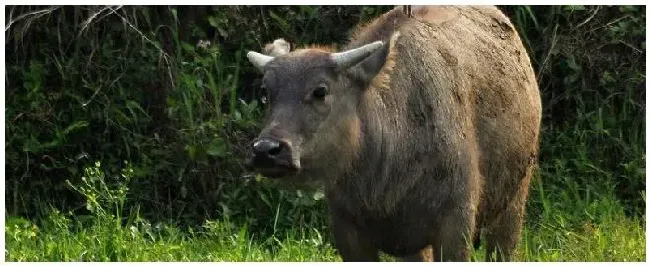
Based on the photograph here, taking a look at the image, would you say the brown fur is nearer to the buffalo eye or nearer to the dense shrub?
the buffalo eye

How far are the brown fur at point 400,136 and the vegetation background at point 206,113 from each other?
5.70 ft

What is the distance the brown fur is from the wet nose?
0.67 feet

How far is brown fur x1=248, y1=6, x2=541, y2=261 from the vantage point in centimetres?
718

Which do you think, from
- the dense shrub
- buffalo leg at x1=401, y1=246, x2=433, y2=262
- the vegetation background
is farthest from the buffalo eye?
the dense shrub

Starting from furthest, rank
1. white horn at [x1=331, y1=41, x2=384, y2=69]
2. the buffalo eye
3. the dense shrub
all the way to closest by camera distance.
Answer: the dense shrub, white horn at [x1=331, y1=41, x2=384, y2=69], the buffalo eye

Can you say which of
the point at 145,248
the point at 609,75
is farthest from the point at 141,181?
the point at 609,75

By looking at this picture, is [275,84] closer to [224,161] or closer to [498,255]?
[498,255]

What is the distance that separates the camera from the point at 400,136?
293 inches

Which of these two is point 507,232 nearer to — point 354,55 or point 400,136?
point 400,136

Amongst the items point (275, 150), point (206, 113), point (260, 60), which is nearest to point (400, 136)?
point (260, 60)

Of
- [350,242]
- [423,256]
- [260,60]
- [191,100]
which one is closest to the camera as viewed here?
[260,60]

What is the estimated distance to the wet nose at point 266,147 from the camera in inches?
264

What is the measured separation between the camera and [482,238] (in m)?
8.42

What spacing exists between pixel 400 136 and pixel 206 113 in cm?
279
